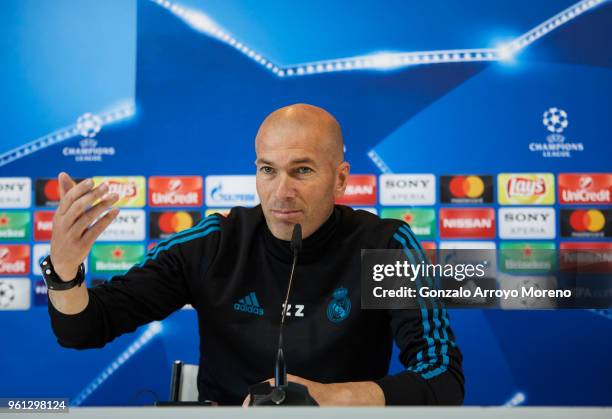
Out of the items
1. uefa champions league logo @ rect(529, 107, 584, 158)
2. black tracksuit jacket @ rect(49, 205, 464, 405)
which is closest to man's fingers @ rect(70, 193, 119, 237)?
black tracksuit jacket @ rect(49, 205, 464, 405)

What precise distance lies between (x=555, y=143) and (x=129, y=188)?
1.94m

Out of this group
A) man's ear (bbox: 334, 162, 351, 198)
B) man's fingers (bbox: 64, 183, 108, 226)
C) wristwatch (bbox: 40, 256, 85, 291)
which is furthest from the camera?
man's ear (bbox: 334, 162, 351, 198)

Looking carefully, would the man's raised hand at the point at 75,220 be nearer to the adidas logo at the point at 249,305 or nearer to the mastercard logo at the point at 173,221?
the adidas logo at the point at 249,305

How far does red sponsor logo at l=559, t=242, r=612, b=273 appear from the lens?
2619mm

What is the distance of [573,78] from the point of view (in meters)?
2.70

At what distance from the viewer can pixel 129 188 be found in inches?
107

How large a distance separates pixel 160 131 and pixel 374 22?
1.10 m

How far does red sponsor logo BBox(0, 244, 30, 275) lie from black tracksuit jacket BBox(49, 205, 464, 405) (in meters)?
1.44

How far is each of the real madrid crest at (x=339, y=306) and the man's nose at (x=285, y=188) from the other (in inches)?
10.6

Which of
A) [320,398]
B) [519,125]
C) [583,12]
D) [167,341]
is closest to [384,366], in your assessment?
[320,398]

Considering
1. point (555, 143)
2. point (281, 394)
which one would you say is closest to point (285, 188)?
point (281, 394)

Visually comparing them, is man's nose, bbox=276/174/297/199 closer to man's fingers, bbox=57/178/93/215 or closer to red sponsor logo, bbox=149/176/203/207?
man's fingers, bbox=57/178/93/215

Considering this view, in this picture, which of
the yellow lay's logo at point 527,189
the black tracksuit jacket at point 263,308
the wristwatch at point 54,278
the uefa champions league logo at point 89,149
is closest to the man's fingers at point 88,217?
the wristwatch at point 54,278

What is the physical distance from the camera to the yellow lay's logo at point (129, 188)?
2.72 meters
